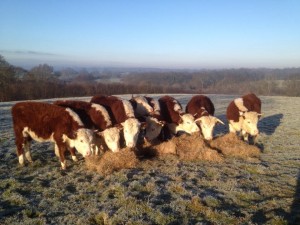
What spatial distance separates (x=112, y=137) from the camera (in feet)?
27.8

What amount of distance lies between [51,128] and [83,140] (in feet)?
3.44

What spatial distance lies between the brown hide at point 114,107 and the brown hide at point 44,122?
184 cm

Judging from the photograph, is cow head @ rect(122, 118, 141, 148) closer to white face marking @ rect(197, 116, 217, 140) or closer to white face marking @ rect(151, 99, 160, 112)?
white face marking @ rect(151, 99, 160, 112)

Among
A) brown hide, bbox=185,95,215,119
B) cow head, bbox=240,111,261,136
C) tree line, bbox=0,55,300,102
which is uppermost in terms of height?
brown hide, bbox=185,95,215,119

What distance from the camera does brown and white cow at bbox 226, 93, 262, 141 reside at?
34.3 ft

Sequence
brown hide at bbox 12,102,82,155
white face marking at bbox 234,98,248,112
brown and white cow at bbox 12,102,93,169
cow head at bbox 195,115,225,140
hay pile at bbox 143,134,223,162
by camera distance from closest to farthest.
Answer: brown and white cow at bbox 12,102,93,169 → brown hide at bbox 12,102,82,155 → hay pile at bbox 143,134,223,162 → cow head at bbox 195,115,225,140 → white face marking at bbox 234,98,248,112

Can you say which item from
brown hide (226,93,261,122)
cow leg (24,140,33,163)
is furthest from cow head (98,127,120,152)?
brown hide (226,93,261,122)

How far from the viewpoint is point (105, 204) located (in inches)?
222

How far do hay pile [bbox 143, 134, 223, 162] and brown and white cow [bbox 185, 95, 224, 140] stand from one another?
90 centimetres

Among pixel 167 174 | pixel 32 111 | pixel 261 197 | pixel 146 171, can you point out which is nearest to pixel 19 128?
pixel 32 111

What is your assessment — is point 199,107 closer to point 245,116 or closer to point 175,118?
point 175,118

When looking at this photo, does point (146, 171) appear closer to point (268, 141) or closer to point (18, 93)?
point (268, 141)

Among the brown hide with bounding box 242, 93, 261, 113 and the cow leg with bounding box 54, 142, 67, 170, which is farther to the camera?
the brown hide with bounding box 242, 93, 261, 113

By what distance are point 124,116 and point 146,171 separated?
2656 millimetres
